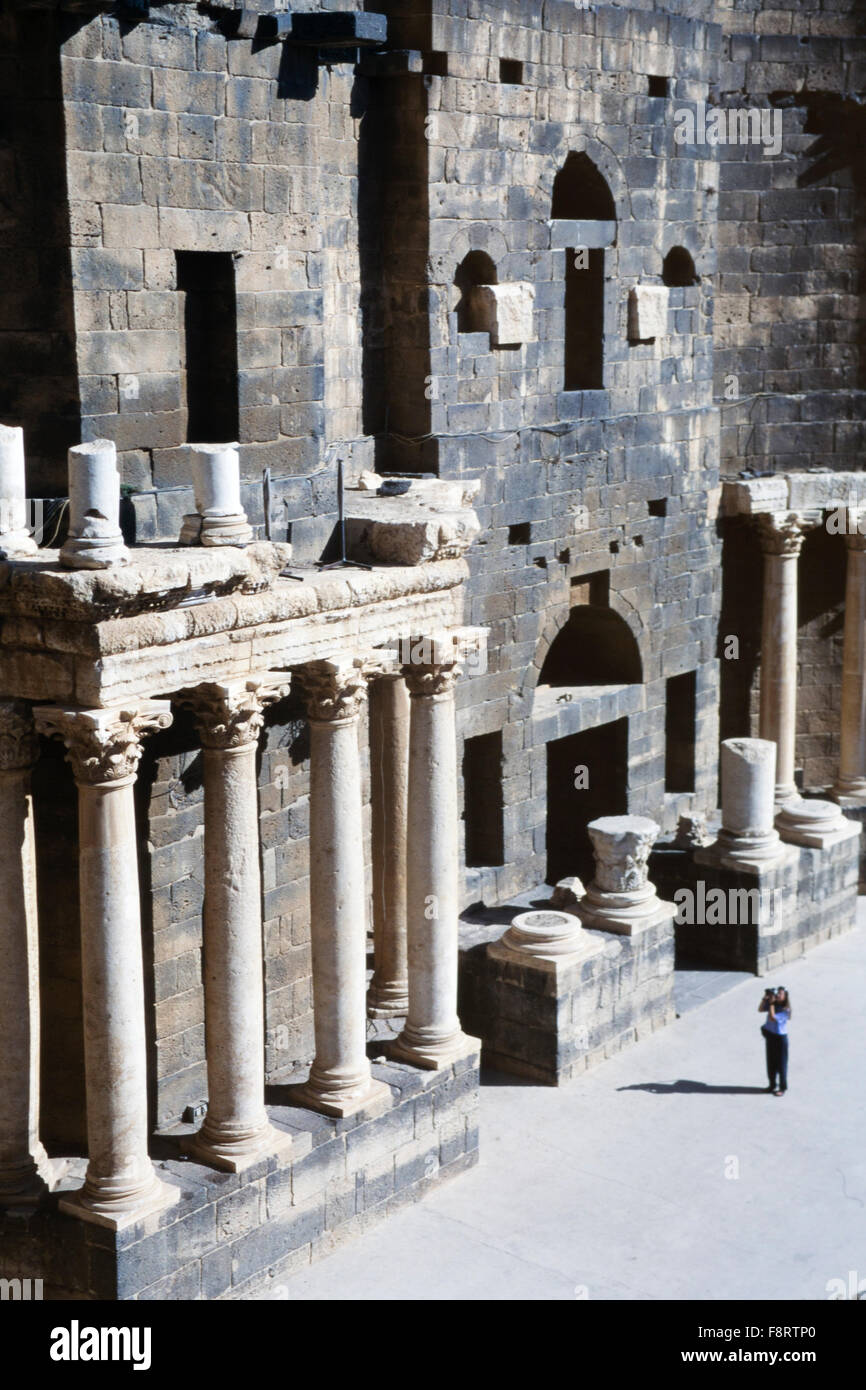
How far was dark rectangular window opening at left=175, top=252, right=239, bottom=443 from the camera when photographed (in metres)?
17.1

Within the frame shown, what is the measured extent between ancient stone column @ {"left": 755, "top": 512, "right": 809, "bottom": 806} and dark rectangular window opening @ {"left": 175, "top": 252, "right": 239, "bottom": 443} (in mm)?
10986

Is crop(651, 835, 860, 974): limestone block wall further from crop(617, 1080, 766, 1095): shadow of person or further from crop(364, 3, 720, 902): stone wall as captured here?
crop(617, 1080, 766, 1095): shadow of person

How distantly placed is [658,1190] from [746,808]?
22.7 ft

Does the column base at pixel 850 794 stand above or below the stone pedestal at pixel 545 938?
above

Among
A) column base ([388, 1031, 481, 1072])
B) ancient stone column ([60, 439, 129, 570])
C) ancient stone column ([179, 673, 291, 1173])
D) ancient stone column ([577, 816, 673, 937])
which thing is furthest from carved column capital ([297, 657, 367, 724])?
ancient stone column ([577, 816, 673, 937])

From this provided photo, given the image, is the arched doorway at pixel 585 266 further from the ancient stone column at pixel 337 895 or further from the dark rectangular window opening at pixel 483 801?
the ancient stone column at pixel 337 895

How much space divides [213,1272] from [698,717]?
12296 mm

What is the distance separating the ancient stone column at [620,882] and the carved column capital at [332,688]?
5887 mm

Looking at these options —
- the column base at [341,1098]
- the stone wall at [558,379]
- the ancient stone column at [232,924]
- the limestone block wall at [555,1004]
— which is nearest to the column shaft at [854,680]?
the stone wall at [558,379]

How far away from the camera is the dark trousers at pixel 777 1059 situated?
67.9 feet

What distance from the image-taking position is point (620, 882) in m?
22.6

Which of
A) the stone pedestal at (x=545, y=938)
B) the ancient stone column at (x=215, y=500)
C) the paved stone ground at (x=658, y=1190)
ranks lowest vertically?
the paved stone ground at (x=658, y=1190)

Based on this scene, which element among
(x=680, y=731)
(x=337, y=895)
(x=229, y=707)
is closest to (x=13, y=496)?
(x=229, y=707)

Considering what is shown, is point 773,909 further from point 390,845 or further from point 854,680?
point 390,845
